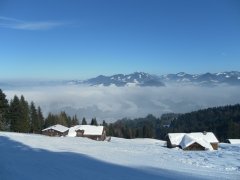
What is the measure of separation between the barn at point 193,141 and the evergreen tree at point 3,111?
3536 cm

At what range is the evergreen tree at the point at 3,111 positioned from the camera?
81000mm

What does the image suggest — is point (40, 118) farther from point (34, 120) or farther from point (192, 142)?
point (192, 142)

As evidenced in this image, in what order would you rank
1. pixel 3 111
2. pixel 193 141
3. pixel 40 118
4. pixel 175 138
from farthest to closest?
pixel 40 118 < pixel 3 111 < pixel 175 138 < pixel 193 141

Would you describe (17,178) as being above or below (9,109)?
below

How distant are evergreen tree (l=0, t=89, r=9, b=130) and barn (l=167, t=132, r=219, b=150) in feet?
116

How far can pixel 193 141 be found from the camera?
71812 mm

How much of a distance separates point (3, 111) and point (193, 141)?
132 ft

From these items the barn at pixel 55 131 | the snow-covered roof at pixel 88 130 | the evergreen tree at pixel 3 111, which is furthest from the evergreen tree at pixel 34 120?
the snow-covered roof at pixel 88 130

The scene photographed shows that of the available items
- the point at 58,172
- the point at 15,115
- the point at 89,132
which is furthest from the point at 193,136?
the point at 58,172

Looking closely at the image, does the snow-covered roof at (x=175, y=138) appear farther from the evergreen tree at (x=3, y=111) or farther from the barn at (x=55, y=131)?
the evergreen tree at (x=3, y=111)

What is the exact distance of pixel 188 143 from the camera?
237 feet

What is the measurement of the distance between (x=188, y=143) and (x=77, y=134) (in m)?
30.2

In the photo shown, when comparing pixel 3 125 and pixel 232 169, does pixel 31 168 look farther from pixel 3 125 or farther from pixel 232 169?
pixel 3 125

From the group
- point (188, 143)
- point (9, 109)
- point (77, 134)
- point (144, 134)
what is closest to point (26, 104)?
point (9, 109)
